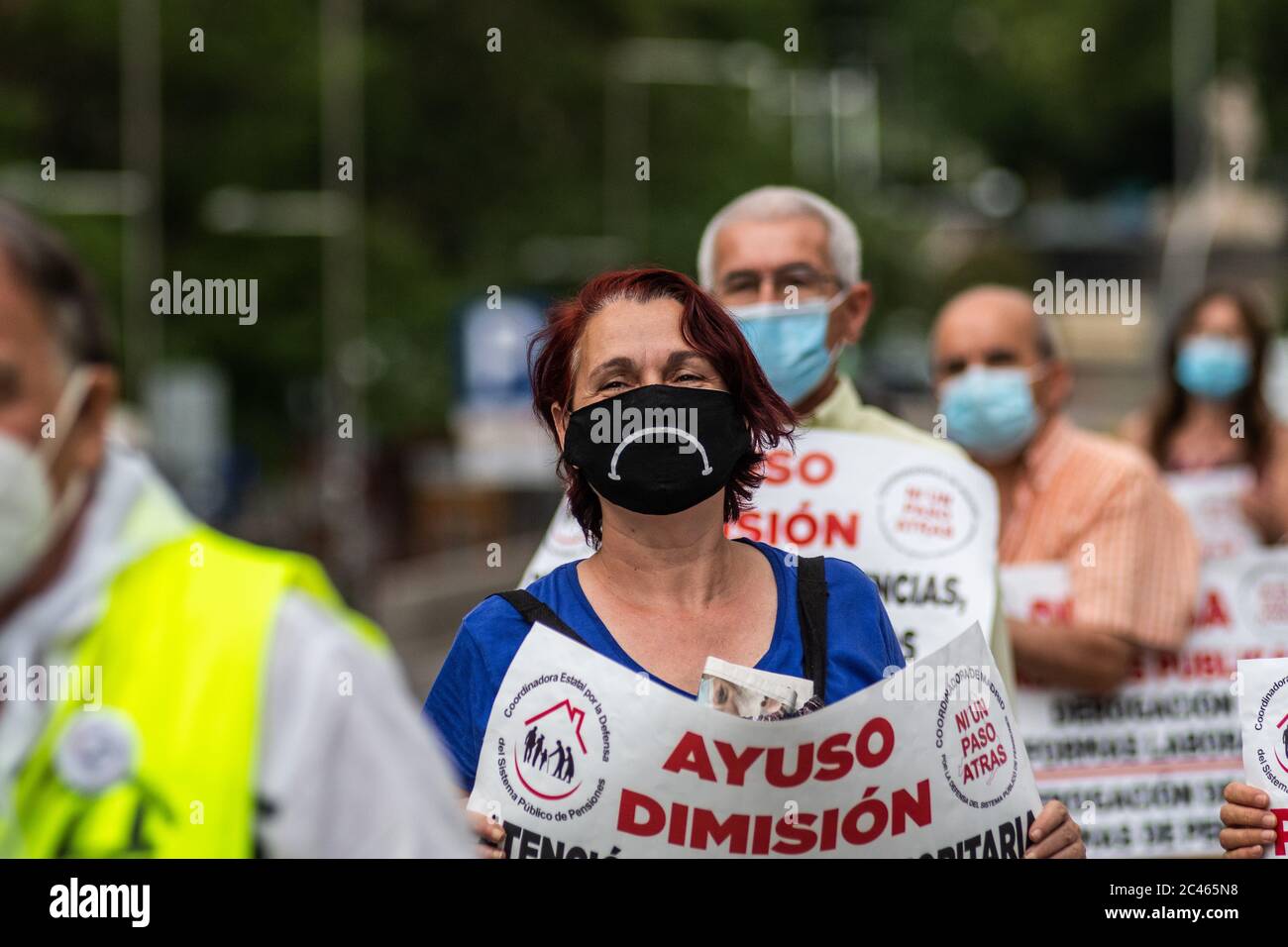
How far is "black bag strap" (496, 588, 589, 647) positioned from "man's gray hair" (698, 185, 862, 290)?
1257 millimetres

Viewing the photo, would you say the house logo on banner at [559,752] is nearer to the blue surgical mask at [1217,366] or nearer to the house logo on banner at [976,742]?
the house logo on banner at [976,742]

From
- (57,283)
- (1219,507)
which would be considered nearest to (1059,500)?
(1219,507)

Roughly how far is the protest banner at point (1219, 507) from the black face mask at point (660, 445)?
3392 millimetres

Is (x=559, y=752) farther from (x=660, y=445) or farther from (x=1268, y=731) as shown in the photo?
(x=1268, y=731)

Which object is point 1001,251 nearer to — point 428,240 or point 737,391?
point 428,240

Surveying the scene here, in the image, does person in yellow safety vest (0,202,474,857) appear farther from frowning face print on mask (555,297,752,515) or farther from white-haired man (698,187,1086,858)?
white-haired man (698,187,1086,858)

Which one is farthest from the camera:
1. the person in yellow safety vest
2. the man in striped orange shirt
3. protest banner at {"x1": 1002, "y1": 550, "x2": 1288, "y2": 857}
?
protest banner at {"x1": 1002, "y1": 550, "x2": 1288, "y2": 857}

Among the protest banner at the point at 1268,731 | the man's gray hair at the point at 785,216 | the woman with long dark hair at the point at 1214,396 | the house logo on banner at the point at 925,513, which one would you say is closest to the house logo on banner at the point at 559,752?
the protest banner at the point at 1268,731

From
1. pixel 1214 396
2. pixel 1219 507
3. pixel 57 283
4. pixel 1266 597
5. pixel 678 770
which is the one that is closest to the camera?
pixel 57 283

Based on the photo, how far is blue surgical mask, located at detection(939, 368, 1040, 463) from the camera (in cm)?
512

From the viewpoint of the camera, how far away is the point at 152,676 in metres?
2.38

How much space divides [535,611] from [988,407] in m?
2.39

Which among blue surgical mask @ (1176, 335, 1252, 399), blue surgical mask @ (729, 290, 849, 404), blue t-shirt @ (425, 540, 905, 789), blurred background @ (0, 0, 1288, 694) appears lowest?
blue t-shirt @ (425, 540, 905, 789)

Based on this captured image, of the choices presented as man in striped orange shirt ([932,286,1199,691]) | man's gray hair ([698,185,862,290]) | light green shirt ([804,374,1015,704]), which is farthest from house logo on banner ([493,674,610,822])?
man in striped orange shirt ([932,286,1199,691])
